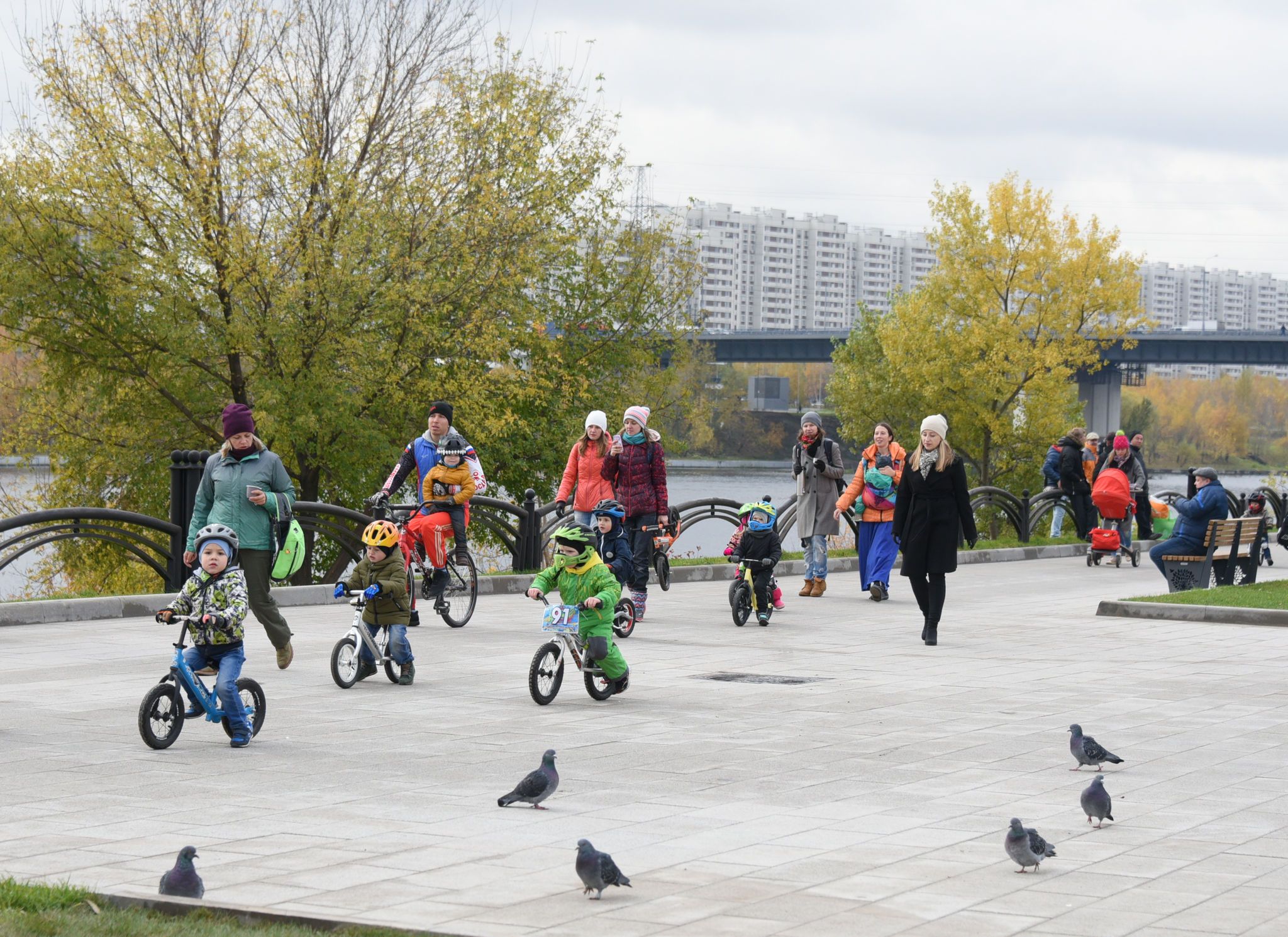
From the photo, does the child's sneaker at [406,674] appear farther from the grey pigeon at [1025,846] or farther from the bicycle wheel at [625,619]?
the grey pigeon at [1025,846]

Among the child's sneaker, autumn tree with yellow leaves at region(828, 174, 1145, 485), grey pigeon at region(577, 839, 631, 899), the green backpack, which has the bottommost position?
the child's sneaker

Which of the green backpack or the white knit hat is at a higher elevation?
the white knit hat

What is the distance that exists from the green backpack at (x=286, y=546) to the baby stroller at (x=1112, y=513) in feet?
49.2

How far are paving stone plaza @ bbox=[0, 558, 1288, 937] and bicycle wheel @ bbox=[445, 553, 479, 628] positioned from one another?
44.3 inches

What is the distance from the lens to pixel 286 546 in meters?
10.6

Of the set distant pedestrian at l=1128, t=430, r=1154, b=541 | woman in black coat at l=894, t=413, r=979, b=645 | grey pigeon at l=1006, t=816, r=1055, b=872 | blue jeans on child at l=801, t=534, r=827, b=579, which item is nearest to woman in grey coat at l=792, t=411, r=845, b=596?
blue jeans on child at l=801, t=534, r=827, b=579

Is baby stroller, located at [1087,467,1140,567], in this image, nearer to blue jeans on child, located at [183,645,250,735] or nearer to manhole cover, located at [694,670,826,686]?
manhole cover, located at [694,670,826,686]

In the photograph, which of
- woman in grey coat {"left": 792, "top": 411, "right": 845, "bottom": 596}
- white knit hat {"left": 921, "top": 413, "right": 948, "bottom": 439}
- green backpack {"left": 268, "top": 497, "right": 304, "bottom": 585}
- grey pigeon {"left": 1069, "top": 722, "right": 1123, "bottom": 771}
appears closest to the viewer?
grey pigeon {"left": 1069, "top": 722, "right": 1123, "bottom": 771}

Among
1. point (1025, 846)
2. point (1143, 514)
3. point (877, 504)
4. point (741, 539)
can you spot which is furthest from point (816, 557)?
point (1025, 846)

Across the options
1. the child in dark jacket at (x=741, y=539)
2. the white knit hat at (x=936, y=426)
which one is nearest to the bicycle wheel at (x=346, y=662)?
the child in dark jacket at (x=741, y=539)

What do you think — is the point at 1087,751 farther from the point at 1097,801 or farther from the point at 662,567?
the point at 662,567

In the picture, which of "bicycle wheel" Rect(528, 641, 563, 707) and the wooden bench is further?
the wooden bench

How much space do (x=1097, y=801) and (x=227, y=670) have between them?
4.41 meters

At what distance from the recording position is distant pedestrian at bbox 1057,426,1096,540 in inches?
1019
